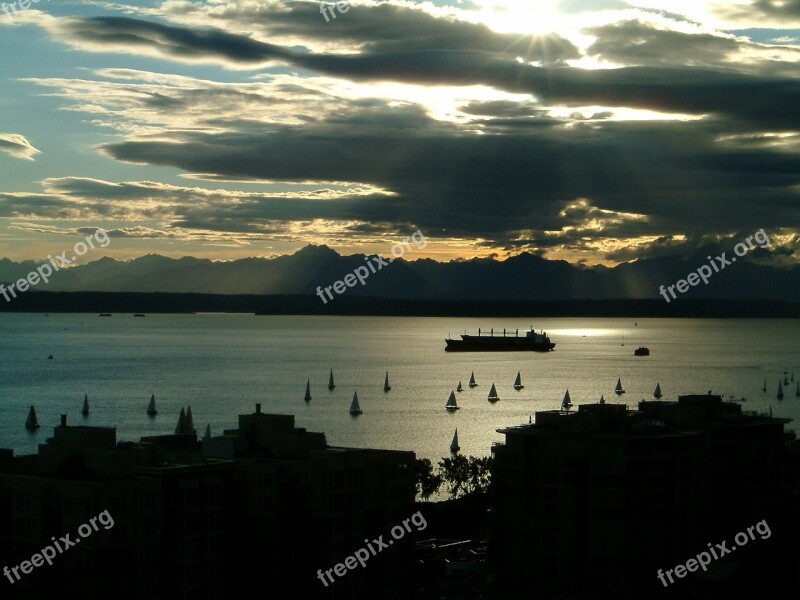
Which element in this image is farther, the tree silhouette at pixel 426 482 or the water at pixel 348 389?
the water at pixel 348 389

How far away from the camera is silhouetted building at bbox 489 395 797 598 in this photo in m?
33.3

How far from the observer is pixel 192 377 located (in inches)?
5605

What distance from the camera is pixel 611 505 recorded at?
33594 mm

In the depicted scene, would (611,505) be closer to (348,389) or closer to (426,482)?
(426,482)

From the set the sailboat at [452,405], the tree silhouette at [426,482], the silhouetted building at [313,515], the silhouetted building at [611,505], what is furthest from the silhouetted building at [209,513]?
the sailboat at [452,405]

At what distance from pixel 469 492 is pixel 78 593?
32.7 m

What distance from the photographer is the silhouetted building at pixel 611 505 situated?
A: 33.3 meters

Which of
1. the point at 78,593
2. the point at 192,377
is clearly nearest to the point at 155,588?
the point at 78,593

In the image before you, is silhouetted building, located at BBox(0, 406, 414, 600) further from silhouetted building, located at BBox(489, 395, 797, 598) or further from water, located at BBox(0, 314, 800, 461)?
water, located at BBox(0, 314, 800, 461)

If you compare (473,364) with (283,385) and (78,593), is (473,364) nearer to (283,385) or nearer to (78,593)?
(283,385)

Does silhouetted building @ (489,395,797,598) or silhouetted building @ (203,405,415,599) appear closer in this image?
silhouetted building @ (203,405,415,599)

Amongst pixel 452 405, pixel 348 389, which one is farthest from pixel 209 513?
pixel 348 389

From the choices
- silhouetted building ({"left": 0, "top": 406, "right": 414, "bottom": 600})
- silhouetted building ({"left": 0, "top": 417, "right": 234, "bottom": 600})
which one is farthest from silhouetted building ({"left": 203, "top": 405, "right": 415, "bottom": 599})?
silhouetted building ({"left": 0, "top": 417, "right": 234, "bottom": 600})

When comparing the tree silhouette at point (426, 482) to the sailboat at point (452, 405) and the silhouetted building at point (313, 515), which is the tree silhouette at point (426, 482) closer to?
the silhouetted building at point (313, 515)
